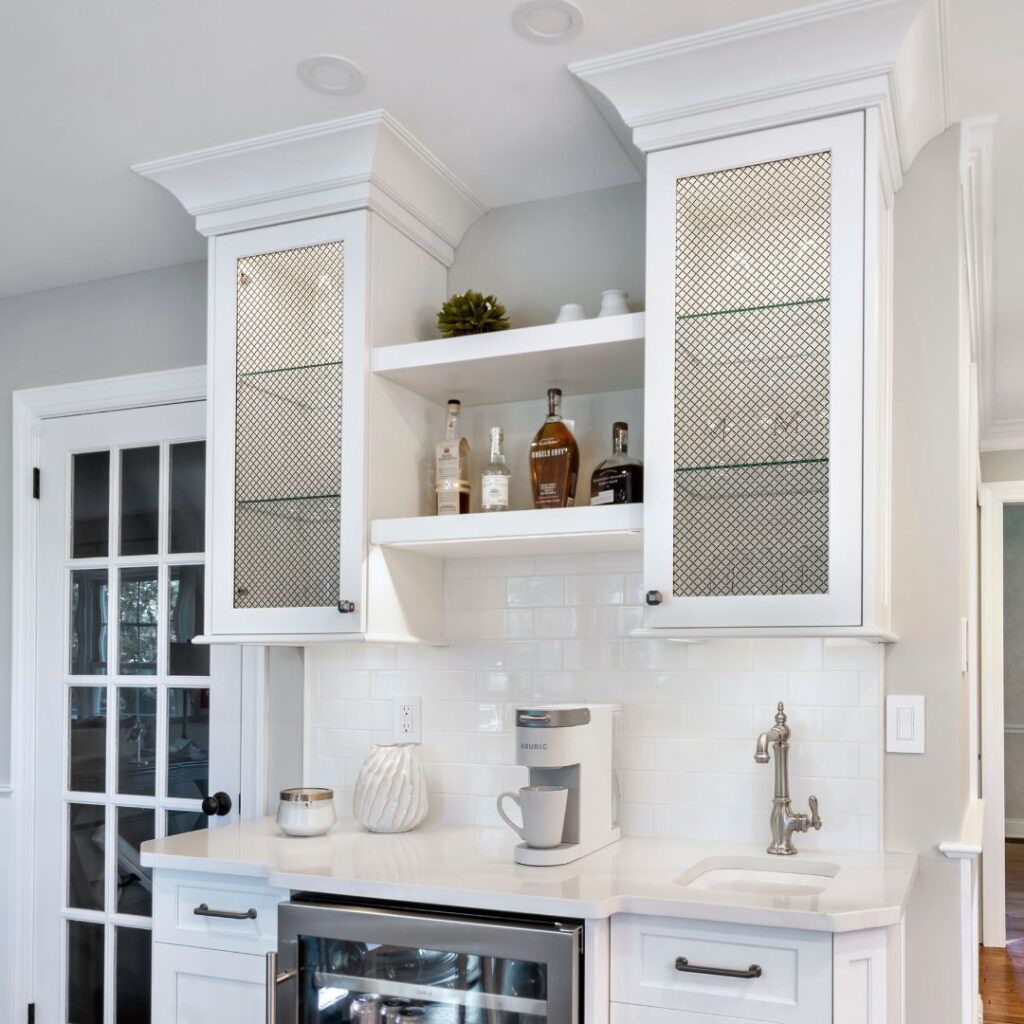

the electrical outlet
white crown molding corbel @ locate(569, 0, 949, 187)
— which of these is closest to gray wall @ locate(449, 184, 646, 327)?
white crown molding corbel @ locate(569, 0, 949, 187)

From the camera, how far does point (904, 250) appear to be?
243 cm

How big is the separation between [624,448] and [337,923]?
1.16 m

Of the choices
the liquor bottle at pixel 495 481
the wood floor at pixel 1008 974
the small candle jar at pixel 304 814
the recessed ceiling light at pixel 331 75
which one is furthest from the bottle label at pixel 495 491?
the wood floor at pixel 1008 974

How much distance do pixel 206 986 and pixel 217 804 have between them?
29.1 inches

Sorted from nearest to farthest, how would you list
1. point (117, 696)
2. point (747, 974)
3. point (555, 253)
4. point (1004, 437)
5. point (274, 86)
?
point (747, 974) < point (274, 86) < point (555, 253) < point (117, 696) < point (1004, 437)

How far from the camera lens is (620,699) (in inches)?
103

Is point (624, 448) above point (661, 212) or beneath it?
beneath

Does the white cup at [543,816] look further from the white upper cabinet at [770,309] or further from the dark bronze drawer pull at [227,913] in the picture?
the dark bronze drawer pull at [227,913]

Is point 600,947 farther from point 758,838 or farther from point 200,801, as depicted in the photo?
point 200,801

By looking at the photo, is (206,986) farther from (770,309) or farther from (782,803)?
(770,309)

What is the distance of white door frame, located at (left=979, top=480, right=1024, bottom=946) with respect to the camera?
16.9ft

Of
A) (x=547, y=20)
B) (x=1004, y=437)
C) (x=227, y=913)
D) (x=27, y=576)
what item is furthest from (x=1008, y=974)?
(x=547, y=20)

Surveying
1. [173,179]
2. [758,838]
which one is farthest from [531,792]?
[173,179]

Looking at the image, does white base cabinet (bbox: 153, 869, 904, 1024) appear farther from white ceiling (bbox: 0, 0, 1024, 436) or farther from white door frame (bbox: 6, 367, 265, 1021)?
white door frame (bbox: 6, 367, 265, 1021)
